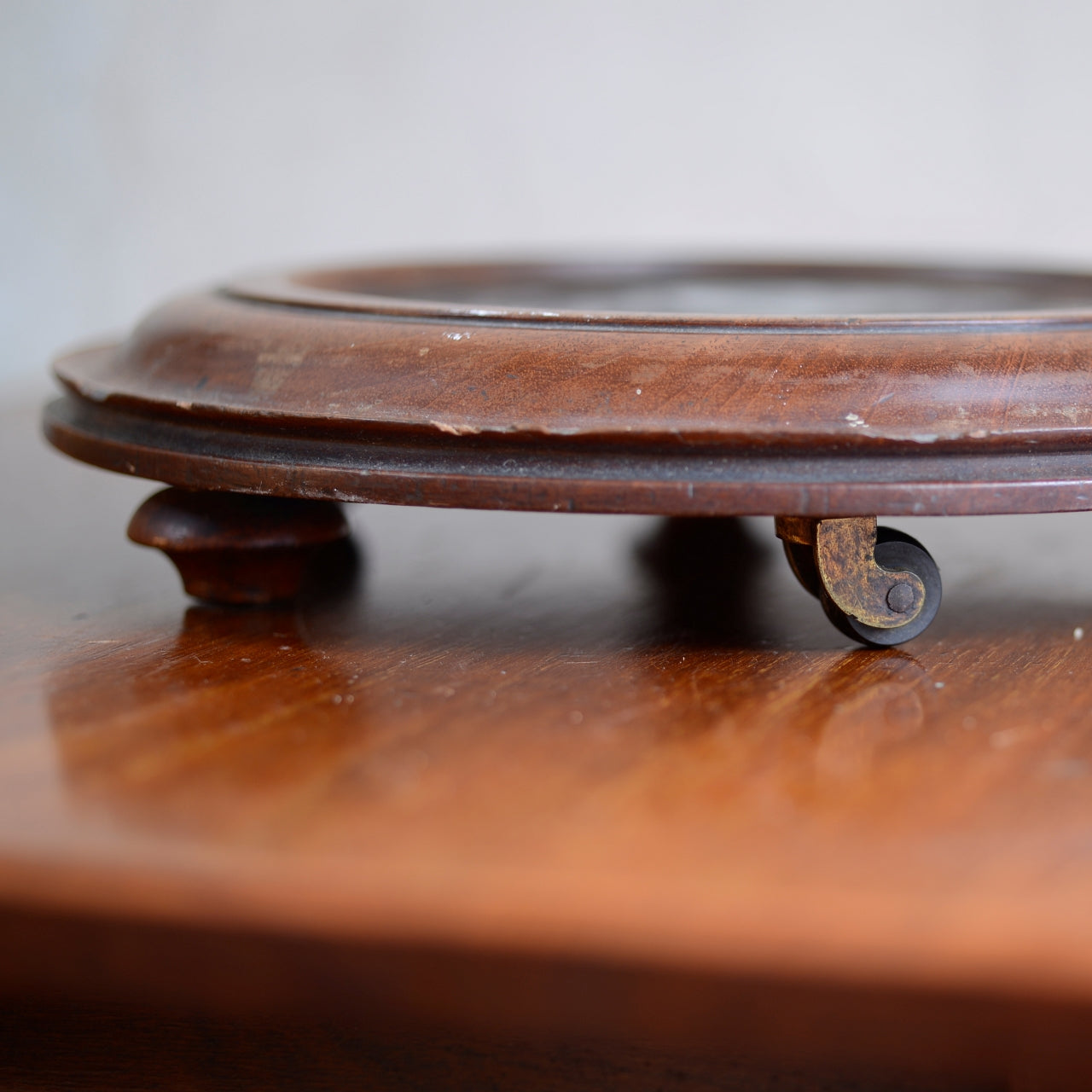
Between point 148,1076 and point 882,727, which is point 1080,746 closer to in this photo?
point 882,727

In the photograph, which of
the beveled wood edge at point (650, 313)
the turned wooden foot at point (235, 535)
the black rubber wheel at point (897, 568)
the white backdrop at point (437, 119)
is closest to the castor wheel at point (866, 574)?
the black rubber wheel at point (897, 568)

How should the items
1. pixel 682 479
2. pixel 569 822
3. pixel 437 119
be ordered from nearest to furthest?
pixel 569 822, pixel 682 479, pixel 437 119

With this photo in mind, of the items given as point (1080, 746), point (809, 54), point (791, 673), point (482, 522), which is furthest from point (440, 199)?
point (1080, 746)

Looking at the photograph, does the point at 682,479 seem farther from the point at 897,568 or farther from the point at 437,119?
the point at 437,119

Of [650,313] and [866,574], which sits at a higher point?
[650,313]

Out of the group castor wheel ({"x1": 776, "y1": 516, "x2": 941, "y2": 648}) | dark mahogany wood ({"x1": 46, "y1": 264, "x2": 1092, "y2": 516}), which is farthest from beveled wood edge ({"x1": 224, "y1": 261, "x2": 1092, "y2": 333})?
castor wheel ({"x1": 776, "y1": 516, "x2": 941, "y2": 648})

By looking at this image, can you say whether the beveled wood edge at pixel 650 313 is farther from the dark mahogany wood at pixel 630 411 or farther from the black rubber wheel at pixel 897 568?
the black rubber wheel at pixel 897 568

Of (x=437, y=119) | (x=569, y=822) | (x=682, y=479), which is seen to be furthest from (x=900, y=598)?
(x=437, y=119)
